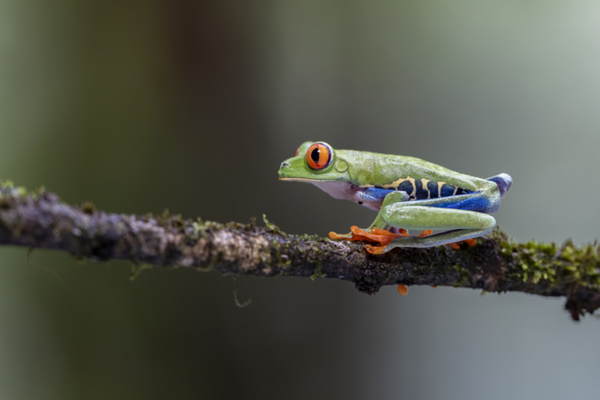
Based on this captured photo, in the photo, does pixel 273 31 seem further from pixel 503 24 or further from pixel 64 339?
pixel 64 339

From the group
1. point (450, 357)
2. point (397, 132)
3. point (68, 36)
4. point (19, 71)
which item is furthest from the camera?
point (397, 132)

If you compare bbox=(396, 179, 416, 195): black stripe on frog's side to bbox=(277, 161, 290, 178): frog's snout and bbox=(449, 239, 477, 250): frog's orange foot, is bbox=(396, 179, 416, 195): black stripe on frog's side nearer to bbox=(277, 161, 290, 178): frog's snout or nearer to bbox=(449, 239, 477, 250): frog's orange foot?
bbox=(449, 239, 477, 250): frog's orange foot

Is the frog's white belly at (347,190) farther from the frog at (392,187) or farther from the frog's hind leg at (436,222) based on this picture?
the frog's hind leg at (436,222)

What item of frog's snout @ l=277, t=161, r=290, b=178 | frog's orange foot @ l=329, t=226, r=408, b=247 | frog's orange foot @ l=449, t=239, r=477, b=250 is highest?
frog's snout @ l=277, t=161, r=290, b=178

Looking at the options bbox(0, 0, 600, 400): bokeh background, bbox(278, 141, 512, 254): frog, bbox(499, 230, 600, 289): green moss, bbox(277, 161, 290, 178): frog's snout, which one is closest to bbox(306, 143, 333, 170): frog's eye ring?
bbox(278, 141, 512, 254): frog

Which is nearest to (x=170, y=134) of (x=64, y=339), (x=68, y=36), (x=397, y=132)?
(x=68, y=36)

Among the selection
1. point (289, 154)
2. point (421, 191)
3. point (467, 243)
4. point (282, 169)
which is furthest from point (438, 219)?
point (289, 154)
